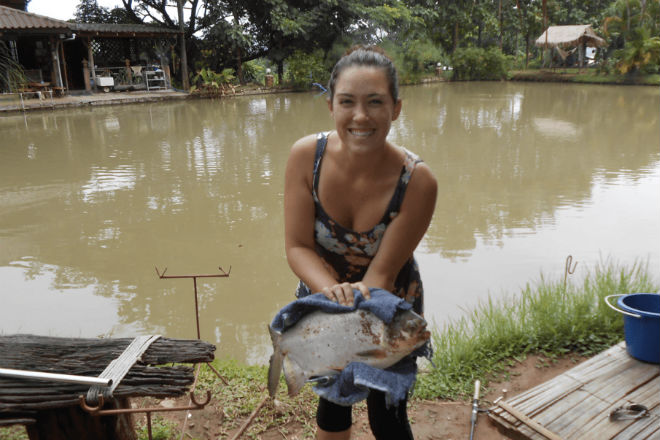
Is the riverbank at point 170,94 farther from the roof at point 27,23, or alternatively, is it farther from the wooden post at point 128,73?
the roof at point 27,23

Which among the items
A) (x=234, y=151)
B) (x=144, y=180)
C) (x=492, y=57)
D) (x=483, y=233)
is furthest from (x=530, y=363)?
(x=492, y=57)

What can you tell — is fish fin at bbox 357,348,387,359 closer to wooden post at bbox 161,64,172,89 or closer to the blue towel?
the blue towel

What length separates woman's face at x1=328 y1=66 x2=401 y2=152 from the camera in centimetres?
143

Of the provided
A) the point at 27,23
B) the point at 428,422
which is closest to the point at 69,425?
the point at 428,422

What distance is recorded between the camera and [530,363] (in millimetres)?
2635

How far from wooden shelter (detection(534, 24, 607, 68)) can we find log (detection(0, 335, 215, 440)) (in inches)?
995

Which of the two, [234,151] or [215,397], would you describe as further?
[234,151]

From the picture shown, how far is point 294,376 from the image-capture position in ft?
4.49

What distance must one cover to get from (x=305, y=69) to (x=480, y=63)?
9.00 meters

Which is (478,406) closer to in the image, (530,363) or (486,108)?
(530,363)

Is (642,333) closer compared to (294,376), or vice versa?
(294,376)

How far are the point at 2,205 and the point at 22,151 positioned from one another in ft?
11.1

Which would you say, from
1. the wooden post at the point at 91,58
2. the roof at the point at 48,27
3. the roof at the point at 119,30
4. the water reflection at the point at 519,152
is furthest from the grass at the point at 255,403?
the wooden post at the point at 91,58

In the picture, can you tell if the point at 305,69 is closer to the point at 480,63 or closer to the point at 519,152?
the point at 480,63
